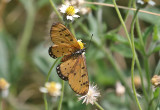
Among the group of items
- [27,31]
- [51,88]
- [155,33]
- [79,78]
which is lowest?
[27,31]

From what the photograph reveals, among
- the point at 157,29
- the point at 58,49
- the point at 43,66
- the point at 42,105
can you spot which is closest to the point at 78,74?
the point at 58,49

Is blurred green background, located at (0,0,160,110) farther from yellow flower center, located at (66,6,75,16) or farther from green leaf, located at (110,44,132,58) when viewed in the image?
yellow flower center, located at (66,6,75,16)

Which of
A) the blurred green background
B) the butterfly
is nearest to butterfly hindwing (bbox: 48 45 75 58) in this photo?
the butterfly

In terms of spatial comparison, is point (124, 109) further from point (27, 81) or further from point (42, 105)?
point (27, 81)

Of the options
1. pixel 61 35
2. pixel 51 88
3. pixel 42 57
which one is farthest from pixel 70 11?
pixel 42 57

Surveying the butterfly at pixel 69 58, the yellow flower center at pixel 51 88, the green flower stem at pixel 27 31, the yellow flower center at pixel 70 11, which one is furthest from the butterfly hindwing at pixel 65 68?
the green flower stem at pixel 27 31

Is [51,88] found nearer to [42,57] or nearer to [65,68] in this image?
[65,68]
